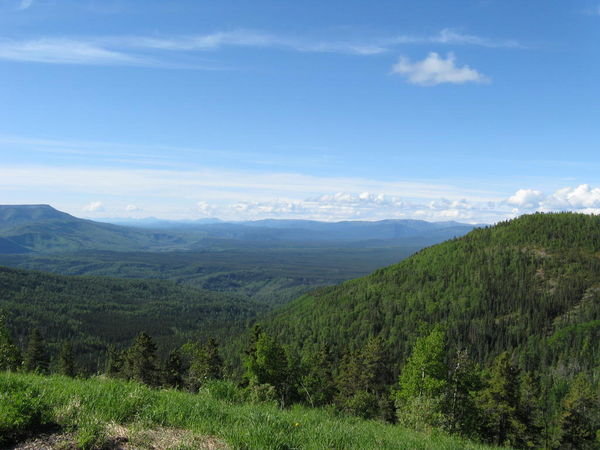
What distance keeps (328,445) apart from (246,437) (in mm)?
1726

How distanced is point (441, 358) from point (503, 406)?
16640 millimetres

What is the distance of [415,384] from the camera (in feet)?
122

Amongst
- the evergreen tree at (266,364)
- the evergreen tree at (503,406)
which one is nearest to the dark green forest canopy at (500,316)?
the evergreen tree at (503,406)

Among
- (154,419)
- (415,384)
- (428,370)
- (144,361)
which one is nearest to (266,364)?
(415,384)

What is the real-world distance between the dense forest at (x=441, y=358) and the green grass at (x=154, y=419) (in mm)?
1883

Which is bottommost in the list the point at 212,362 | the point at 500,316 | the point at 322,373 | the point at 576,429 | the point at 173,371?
the point at 500,316

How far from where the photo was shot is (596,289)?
16625 centimetres

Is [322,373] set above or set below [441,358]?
below

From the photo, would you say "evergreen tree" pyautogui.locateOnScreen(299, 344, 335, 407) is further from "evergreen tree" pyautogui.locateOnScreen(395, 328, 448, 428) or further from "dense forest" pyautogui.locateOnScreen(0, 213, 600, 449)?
"evergreen tree" pyautogui.locateOnScreen(395, 328, 448, 428)

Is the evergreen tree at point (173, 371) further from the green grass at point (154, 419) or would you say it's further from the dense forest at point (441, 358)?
the green grass at point (154, 419)

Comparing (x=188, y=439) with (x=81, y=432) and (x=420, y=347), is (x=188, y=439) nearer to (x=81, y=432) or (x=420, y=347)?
(x=81, y=432)

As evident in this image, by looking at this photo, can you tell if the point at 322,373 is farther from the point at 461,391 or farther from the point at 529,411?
the point at 529,411

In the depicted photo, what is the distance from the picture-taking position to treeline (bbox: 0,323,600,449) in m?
37.2

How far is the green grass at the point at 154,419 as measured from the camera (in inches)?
295
